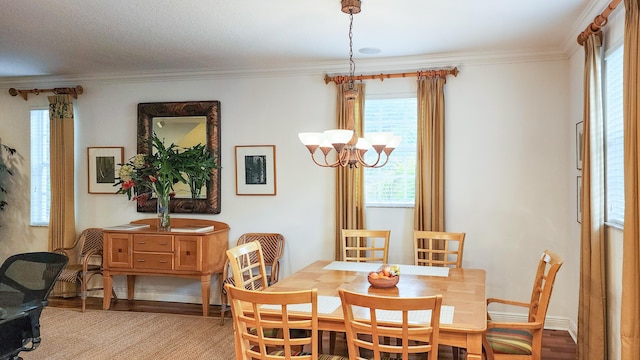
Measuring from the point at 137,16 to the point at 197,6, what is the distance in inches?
21.3

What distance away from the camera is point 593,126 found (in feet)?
11.0

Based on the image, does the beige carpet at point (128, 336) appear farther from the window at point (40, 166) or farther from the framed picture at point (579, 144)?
the framed picture at point (579, 144)

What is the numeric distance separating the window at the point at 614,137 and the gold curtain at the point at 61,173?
213 inches

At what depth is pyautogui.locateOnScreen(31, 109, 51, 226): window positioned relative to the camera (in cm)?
583

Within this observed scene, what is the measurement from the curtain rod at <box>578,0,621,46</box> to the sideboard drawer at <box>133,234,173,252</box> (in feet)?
13.2

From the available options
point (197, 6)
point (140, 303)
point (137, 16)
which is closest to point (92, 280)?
point (140, 303)

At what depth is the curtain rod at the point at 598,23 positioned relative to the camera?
295cm

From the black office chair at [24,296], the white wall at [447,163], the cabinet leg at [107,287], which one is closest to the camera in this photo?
the black office chair at [24,296]

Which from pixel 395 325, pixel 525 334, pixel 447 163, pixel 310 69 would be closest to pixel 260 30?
pixel 310 69

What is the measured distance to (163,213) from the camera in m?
5.05

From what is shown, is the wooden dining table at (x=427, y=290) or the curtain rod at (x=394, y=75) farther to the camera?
the curtain rod at (x=394, y=75)

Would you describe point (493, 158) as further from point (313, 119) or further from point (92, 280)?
point (92, 280)

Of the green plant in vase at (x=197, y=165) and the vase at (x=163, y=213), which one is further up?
the green plant in vase at (x=197, y=165)

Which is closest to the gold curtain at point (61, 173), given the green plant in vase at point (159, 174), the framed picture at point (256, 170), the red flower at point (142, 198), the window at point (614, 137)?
the red flower at point (142, 198)
